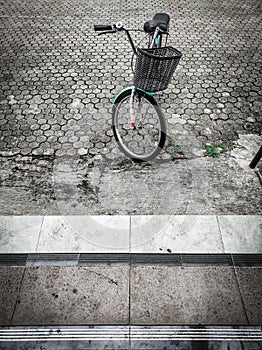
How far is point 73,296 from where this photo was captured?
2.35 meters

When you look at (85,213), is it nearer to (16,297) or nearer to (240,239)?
(16,297)

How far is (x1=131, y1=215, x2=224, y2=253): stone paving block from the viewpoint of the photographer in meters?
2.65

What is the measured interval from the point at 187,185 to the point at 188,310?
1449 mm

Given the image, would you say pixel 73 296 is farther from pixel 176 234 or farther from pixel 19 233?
pixel 176 234

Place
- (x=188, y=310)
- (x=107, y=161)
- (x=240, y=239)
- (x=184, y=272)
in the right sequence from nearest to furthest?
(x=188, y=310)
(x=184, y=272)
(x=240, y=239)
(x=107, y=161)

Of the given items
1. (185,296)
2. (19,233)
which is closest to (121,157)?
(19,233)

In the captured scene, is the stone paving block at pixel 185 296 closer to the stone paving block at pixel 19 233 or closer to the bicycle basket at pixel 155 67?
the stone paving block at pixel 19 233

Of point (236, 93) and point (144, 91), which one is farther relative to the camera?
point (236, 93)

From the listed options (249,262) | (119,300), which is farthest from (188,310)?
(249,262)

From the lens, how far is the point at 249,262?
2553mm

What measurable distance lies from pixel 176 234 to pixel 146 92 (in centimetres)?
166

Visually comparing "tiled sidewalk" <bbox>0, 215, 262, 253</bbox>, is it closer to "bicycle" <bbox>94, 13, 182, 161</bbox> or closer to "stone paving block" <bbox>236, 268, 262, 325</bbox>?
"stone paving block" <bbox>236, 268, 262, 325</bbox>

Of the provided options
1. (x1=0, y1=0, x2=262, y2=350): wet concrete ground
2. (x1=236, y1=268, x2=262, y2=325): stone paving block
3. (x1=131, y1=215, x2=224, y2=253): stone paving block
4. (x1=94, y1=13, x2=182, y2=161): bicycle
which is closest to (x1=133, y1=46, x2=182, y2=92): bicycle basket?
(x1=94, y1=13, x2=182, y2=161): bicycle

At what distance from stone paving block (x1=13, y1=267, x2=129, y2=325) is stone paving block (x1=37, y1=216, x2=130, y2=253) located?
0.22 metres
